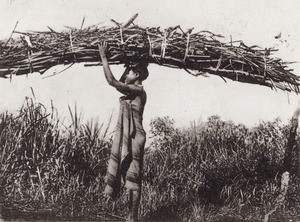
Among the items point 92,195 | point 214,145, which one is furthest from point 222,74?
point 214,145

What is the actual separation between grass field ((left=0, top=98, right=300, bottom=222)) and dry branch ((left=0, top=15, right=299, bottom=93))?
6.62 ft

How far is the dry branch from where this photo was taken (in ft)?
16.9

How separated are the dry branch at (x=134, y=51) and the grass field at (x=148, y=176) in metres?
2.02

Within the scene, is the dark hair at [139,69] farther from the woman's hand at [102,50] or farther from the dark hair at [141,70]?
the woman's hand at [102,50]

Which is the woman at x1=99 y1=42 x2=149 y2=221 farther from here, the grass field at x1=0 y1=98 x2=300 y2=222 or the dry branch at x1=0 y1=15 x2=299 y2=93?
the grass field at x1=0 y1=98 x2=300 y2=222

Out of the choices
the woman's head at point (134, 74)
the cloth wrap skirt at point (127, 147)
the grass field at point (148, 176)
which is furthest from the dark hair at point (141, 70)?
the grass field at point (148, 176)

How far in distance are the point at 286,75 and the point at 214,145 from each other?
148 inches

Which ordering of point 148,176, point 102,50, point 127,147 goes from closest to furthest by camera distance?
point 102,50 → point 127,147 → point 148,176

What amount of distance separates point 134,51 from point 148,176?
10.7ft

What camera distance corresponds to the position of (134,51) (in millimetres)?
5184

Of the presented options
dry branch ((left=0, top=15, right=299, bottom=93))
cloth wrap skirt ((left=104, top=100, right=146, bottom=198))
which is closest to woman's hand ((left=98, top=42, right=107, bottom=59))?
dry branch ((left=0, top=15, right=299, bottom=93))

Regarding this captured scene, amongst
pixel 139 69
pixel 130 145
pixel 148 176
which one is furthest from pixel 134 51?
pixel 148 176

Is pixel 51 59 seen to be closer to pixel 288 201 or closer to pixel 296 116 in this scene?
pixel 296 116

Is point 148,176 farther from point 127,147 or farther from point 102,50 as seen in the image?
point 102,50
